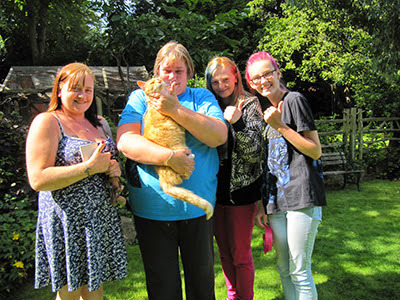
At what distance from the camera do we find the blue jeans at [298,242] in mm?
1880

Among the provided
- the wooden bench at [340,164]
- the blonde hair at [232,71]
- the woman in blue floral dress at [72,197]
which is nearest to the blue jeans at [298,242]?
the blonde hair at [232,71]

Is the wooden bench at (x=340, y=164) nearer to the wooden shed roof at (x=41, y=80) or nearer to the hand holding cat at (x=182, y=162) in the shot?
the wooden shed roof at (x=41, y=80)

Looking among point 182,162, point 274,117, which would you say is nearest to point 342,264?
point 274,117

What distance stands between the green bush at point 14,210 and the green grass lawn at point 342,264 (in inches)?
14.2

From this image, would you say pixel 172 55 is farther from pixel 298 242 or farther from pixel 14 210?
pixel 14 210

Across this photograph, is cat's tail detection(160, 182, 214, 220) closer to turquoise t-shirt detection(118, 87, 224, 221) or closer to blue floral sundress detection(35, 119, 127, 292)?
turquoise t-shirt detection(118, 87, 224, 221)

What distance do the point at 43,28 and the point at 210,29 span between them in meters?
17.1

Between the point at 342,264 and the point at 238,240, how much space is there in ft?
7.71

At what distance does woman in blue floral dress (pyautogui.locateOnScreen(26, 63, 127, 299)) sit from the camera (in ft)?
5.31

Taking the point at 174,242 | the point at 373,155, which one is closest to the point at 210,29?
the point at 174,242

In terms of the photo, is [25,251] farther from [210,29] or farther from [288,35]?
[288,35]

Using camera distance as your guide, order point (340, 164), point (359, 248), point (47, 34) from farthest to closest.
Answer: point (47, 34) → point (340, 164) → point (359, 248)

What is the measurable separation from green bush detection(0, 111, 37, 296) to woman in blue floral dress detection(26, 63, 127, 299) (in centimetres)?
177

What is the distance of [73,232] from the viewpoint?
1693mm
